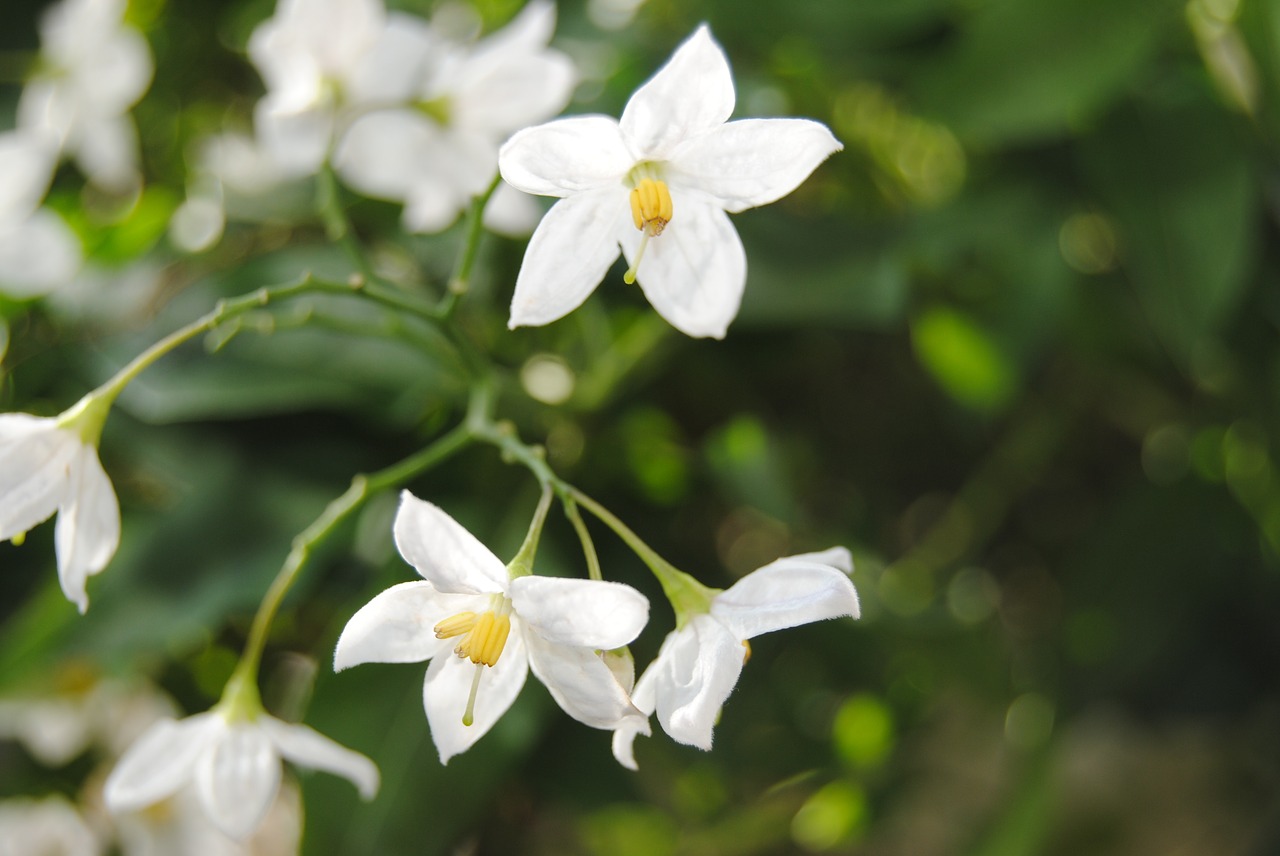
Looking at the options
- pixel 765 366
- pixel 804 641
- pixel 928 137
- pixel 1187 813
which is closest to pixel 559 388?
pixel 765 366

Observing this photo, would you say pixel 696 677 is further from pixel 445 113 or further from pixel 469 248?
pixel 445 113

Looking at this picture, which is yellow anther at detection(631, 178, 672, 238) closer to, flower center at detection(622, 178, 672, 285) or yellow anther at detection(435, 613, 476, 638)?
flower center at detection(622, 178, 672, 285)

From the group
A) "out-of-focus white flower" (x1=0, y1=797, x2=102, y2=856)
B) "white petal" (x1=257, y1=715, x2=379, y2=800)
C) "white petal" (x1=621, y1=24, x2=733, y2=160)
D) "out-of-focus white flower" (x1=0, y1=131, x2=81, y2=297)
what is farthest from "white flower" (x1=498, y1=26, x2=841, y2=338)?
"out-of-focus white flower" (x1=0, y1=797, x2=102, y2=856)

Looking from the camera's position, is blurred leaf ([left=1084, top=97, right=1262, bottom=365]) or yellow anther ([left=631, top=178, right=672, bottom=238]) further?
blurred leaf ([left=1084, top=97, right=1262, bottom=365])

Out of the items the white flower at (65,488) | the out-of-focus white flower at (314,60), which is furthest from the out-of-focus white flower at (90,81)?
the white flower at (65,488)

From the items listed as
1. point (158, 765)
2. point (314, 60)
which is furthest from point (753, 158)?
point (158, 765)

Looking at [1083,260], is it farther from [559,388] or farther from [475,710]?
[475,710]
